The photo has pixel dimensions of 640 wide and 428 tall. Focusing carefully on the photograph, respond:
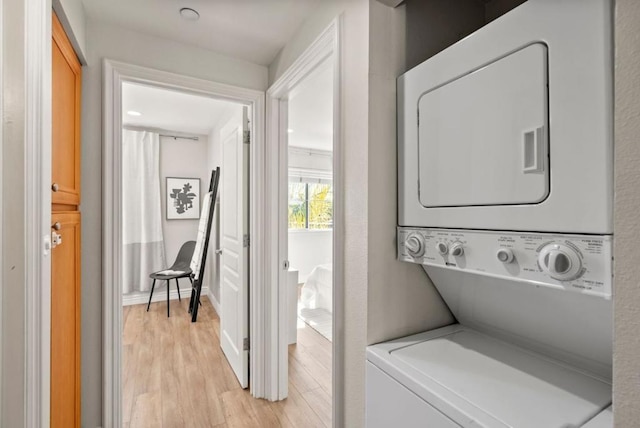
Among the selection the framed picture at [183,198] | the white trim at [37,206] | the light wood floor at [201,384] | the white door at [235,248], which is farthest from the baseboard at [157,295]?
the white trim at [37,206]

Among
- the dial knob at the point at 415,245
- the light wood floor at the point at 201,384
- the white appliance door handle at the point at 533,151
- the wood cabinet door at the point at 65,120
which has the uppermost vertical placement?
the wood cabinet door at the point at 65,120

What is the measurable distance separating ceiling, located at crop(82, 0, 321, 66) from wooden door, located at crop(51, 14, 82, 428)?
35 cm

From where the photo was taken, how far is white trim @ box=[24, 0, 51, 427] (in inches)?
35.2

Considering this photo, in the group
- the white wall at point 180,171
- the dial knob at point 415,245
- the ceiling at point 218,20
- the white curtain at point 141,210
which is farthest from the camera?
the white wall at point 180,171

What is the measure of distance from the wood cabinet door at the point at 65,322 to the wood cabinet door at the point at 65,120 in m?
0.12

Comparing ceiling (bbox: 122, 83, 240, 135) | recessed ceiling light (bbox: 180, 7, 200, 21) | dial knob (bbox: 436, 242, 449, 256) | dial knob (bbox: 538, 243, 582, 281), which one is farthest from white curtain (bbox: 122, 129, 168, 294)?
dial knob (bbox: 538, 243, 582, 281)

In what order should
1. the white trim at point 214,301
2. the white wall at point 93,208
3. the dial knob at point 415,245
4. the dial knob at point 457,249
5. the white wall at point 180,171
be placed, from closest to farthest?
the dial knob at point 457,249
the dial knob at point 415,245
the white wall at point 93,208
the white trim at point 214,301
the white wall at point 180,171

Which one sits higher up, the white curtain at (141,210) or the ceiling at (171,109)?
the ceiling at (171,109)

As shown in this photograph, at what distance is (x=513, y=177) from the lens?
2.46ft

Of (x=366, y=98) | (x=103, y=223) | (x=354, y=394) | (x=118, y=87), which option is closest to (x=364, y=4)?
(x=366, y=98)

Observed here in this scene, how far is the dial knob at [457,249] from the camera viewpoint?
0.88 m

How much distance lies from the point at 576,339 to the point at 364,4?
51.1 inches

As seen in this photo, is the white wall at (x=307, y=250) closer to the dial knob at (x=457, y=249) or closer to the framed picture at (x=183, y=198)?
the framed picture at (x=183, y=198)

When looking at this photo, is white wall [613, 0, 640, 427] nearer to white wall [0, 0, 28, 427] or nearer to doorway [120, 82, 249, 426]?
white wall [0, 0, 28, 427]
